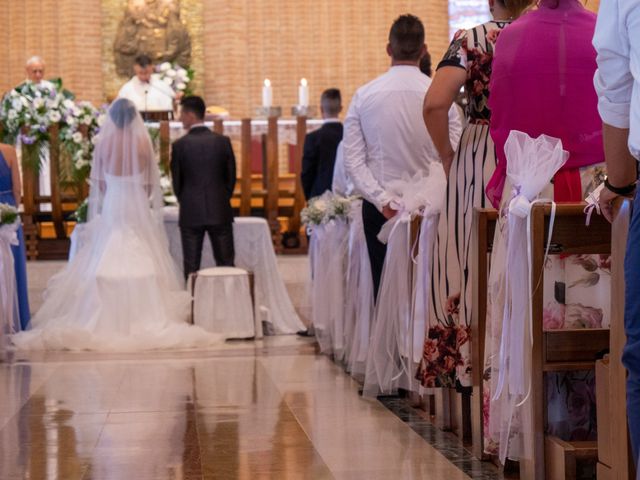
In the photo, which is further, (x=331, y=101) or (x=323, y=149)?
(x=323, y=149)

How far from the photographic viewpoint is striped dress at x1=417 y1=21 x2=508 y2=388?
15.1 feet

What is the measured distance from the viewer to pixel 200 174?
9758 mm

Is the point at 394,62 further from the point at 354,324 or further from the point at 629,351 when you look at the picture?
the point at 629,351

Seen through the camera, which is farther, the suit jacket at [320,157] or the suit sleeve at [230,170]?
the suit sleeve at [230,170]

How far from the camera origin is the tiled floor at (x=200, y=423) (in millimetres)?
4422

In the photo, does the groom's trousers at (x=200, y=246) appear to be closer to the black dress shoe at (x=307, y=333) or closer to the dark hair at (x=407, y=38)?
the black dress shoe at (x=307, y=333)

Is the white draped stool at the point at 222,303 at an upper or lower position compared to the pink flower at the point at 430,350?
lower

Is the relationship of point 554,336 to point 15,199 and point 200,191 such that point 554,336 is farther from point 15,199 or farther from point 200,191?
point 15,199

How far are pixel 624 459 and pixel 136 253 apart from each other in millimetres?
6392

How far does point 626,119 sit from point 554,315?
140cm

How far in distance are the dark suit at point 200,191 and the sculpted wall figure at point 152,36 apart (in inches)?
271

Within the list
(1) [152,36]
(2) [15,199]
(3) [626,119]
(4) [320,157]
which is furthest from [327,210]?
(1) [152,36]

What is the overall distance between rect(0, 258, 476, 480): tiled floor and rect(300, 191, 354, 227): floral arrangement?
918 millimetres

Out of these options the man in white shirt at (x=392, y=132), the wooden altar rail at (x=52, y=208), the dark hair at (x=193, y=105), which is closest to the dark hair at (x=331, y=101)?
the dark hair at (x=193, y=105)
